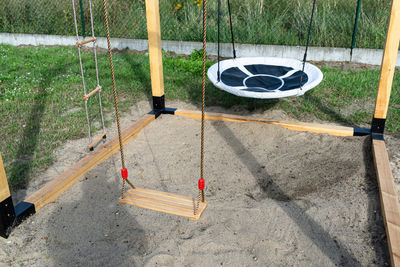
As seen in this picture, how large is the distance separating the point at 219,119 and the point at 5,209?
2.35 metres

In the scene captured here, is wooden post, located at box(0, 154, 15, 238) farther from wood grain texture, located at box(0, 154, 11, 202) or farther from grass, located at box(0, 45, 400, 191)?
grass, located at box(0, 45, 400, 191)

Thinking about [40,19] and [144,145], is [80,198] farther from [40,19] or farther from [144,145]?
[40,19]

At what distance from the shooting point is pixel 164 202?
2582mm

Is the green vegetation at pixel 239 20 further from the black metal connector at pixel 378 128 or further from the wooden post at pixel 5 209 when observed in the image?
the wooden post at pixel 5 209

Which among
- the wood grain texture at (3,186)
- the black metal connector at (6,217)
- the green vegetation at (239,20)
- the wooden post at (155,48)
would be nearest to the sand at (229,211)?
the black metal connector at (6,217)

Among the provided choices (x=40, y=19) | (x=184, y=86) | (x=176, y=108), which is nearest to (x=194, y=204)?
(x=176, y=108)

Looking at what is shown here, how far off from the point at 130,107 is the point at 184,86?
1.02 m

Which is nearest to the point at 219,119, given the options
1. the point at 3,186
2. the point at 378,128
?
the point at 378,128

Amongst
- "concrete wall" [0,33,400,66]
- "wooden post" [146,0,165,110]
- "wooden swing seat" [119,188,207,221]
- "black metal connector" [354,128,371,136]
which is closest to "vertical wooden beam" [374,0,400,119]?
"black metal connector" [354,128,371,136]

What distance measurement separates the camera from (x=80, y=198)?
2.81 m

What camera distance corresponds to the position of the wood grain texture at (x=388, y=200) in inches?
85.2

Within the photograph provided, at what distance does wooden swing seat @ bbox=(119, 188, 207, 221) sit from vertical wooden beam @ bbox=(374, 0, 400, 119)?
6.69ft

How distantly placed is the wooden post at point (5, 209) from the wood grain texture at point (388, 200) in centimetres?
230

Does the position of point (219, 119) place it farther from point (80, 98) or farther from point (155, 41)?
point (80, 98)
